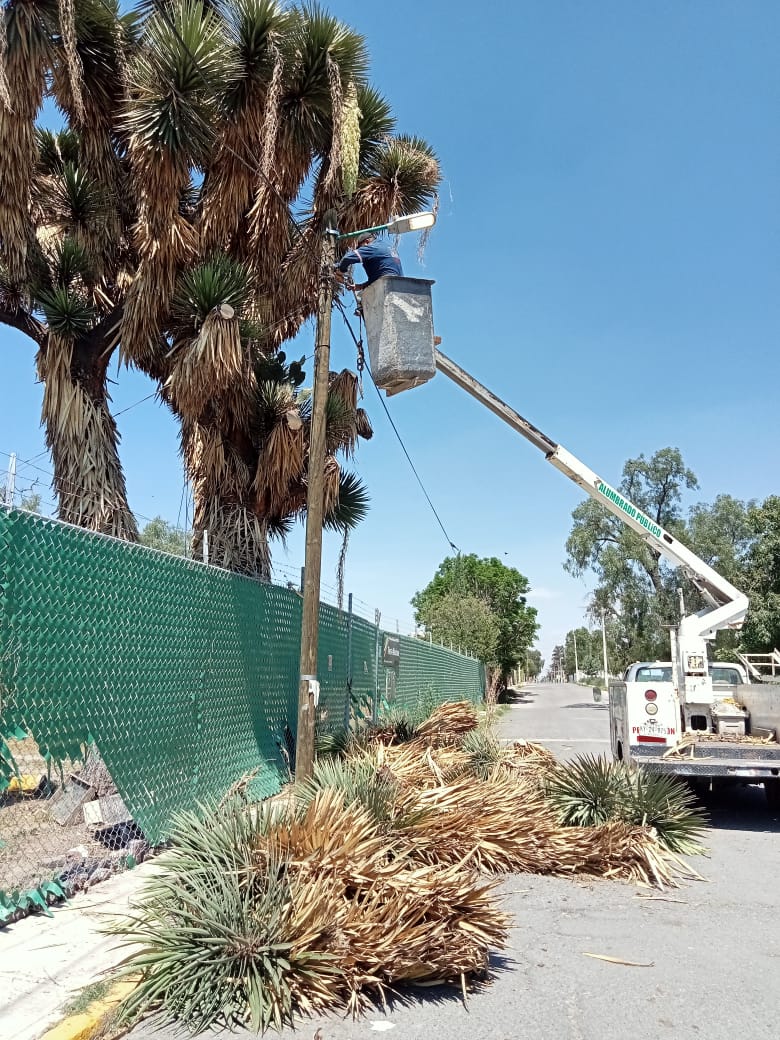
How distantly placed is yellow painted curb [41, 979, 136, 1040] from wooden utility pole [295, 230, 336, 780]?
3523 mm

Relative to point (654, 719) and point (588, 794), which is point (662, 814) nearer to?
point (588, 794)

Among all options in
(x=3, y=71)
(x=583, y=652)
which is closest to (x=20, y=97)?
(x=3, y=71)

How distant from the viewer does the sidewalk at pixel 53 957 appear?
3711 millimetres

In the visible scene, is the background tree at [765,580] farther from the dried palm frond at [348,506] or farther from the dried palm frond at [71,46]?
the dried palm frond at [71,46]

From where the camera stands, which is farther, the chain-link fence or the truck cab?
the truck cab

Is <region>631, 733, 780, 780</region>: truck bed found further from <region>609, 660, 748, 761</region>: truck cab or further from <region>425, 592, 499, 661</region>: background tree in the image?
<region>425, 592, 499, 661</region>: background tree

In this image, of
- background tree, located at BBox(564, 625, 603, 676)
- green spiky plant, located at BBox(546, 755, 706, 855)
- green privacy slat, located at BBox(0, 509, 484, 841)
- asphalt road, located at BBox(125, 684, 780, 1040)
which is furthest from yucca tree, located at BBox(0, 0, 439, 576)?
background tree, located at BBox(564, 625, 603, 676)

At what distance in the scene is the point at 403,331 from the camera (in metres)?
7.19

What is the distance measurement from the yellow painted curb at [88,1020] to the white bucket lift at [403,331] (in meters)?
5.04

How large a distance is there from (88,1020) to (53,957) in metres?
0.80

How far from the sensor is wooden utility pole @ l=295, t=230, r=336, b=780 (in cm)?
768

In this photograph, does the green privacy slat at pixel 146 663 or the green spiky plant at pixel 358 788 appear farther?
the green spiky plant at pixel 358 788

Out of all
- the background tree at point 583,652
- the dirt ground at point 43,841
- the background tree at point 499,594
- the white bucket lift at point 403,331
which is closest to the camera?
the dirt ground at point 43,841

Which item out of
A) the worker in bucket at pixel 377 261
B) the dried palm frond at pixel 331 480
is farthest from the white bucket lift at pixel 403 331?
the dried palm frond at pixel 331 480
